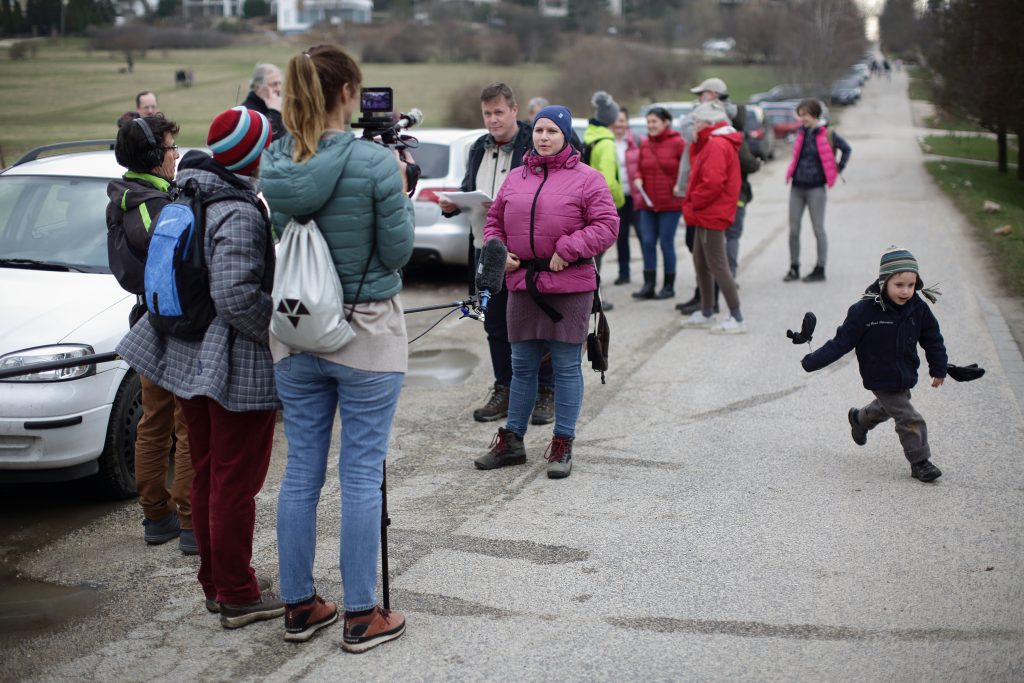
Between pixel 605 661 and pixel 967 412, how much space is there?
4.14 meters

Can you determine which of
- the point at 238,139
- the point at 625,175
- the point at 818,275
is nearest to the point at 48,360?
the point at 238,139

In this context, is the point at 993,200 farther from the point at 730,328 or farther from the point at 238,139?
the point at 238,139

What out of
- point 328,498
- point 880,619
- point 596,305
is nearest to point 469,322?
point 596,305

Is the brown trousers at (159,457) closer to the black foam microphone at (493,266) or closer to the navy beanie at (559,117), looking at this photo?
the black foam microphone at (493,266)

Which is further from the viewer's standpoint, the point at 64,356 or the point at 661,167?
the point at 661,167

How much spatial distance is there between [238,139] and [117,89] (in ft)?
59.0

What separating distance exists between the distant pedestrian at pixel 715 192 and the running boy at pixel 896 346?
3632 millimetres

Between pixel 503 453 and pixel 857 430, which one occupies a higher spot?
pixel 857 430

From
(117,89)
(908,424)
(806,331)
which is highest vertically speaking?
(117,89)

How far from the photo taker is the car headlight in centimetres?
507

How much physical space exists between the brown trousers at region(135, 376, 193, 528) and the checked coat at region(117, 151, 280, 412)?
2.59 ft

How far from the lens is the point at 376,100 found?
4141 millimetres

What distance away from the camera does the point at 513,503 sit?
5367 mm

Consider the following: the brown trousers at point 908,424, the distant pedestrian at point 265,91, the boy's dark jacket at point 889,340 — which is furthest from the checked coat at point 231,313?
the distant pedestrian at point 265,91
